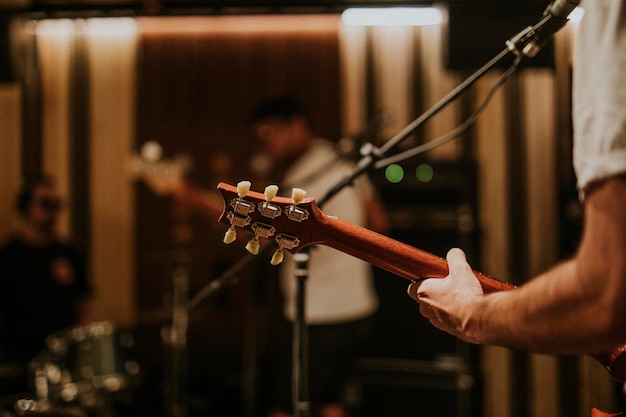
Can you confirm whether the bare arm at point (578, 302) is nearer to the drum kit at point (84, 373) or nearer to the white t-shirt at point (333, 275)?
the white t-shirt at point (333, 275)

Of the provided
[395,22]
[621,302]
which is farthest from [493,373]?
[621,302]

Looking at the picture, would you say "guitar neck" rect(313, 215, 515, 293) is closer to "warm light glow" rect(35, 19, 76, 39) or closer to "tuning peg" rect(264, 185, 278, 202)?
"tuning peg" rect(264, 185, 278, 202)

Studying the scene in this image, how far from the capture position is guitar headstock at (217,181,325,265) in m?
1.31

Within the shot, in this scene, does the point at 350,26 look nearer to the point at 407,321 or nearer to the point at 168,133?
the point at 168,133

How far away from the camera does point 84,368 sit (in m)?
3.12

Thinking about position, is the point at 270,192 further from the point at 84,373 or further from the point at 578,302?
the point at 84,373

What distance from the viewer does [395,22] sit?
4637 millimetres

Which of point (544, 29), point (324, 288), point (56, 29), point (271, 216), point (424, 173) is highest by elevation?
point (56, 29)

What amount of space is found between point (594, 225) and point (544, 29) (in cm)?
76

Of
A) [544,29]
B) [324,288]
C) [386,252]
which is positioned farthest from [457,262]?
[324,288]

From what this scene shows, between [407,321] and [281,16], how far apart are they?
2435 mm

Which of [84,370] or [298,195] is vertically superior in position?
[298,195]

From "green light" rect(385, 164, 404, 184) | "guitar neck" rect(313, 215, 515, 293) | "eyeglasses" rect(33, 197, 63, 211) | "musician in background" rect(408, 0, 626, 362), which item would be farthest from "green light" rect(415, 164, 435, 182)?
"musician in background" rect(408, 0, 626, 362)

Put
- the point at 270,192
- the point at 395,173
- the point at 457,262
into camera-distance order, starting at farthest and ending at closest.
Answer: the point at 395,173 < the point at 270,192 < the point at 457,262
